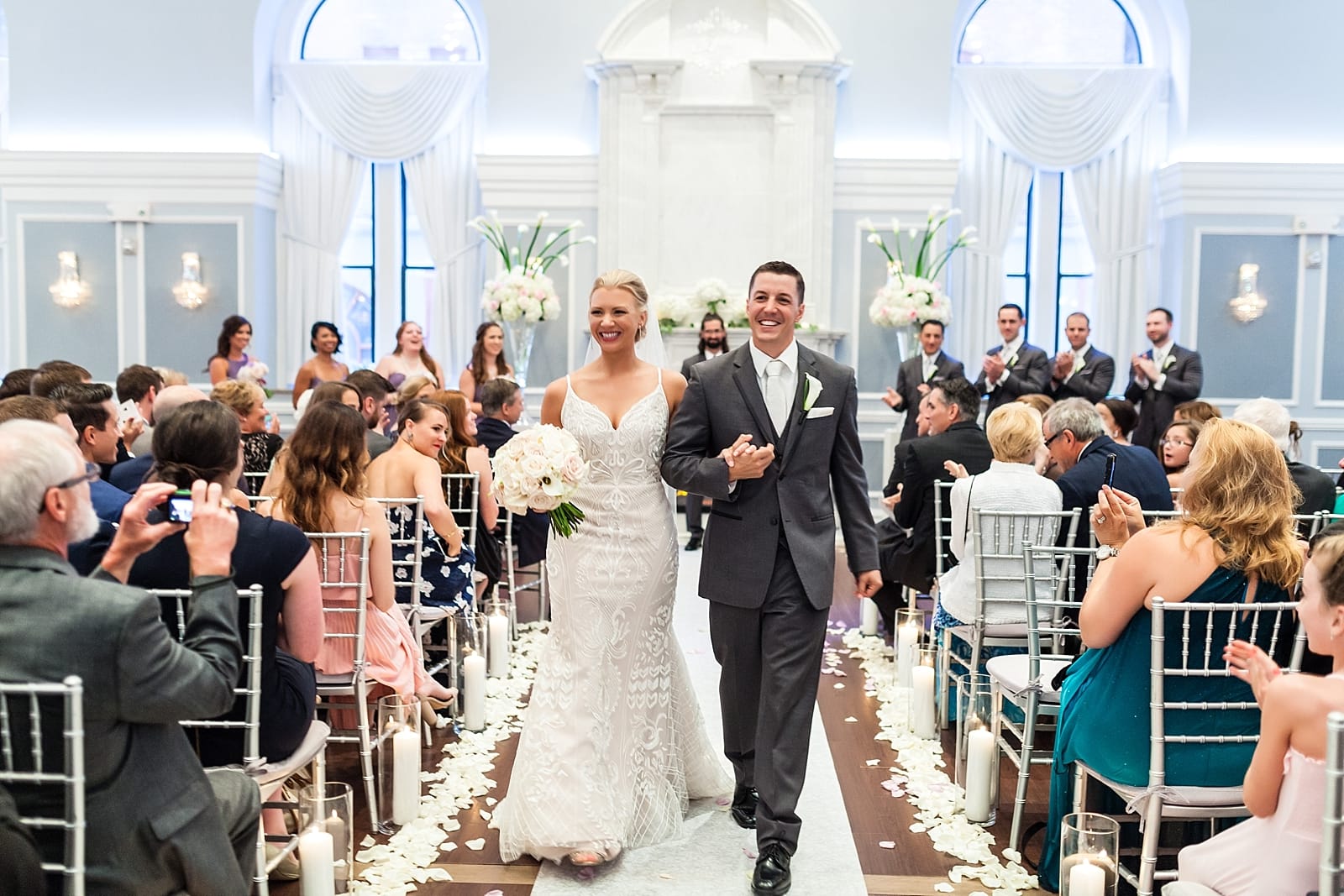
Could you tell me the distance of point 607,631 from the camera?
3.87m

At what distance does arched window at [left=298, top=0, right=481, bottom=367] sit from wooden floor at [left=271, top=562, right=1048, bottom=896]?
25.7ft

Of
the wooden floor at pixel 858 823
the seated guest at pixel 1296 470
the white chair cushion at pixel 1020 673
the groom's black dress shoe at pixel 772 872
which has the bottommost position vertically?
the wooden floor at pixel 858 823

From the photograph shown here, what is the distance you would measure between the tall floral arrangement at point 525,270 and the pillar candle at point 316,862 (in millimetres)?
7320

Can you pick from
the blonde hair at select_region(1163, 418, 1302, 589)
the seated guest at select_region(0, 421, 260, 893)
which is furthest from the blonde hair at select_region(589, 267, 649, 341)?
the blonde hair at select_region(1163, 418, 1302, 589)

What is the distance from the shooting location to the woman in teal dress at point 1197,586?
9.93 feet

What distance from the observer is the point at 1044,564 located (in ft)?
15.4

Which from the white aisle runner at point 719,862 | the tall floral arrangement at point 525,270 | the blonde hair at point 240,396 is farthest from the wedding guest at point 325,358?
the white aisle runner at point 719,862

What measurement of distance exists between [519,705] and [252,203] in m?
7.53

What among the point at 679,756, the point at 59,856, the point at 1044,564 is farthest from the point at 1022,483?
the point at 59,856

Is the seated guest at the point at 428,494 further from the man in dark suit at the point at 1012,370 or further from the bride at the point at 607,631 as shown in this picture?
the man in dark suit at the point at 1012,370

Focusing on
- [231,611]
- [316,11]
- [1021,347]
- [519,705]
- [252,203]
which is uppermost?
[316,11]

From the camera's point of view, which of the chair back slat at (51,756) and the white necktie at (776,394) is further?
the white necktie at (776,394)

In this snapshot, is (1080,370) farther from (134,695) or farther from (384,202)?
(134,695)

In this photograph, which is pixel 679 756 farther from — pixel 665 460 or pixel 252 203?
pixel 252 203
